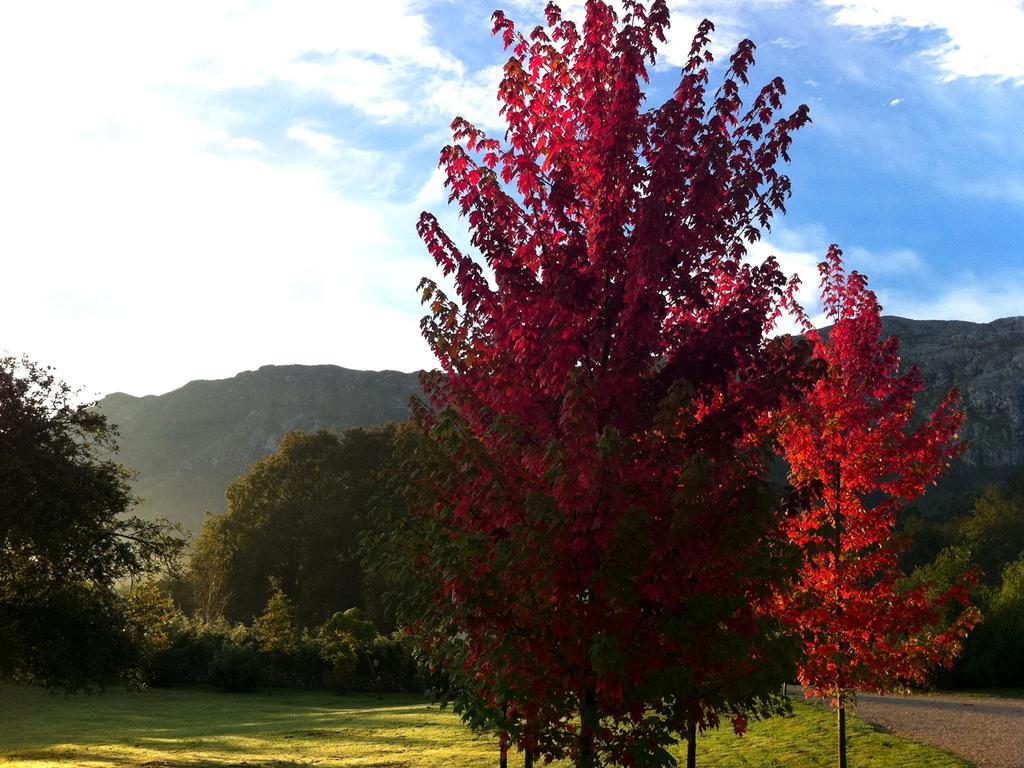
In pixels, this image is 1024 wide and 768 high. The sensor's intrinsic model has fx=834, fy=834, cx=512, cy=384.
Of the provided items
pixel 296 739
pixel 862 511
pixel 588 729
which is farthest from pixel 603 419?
pixel 296 739

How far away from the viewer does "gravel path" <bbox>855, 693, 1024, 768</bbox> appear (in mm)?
19344

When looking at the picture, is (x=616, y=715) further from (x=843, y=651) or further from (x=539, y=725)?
(x=843, y=651)

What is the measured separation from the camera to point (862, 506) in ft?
44.9

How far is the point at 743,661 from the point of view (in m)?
7.48

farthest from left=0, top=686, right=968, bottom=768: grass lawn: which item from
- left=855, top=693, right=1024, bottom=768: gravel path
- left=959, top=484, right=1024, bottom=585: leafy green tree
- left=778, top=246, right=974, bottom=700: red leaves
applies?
left=959, top=484, right=1024, bottom=585: leafy green tree

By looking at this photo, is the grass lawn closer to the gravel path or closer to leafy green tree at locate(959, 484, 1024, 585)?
the gravel path

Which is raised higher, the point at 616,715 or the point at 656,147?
the point at 656,147

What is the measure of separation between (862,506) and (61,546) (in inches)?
730

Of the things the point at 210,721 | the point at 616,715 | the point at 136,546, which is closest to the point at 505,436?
the point at 616,715

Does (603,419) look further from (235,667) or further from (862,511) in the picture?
(235,667)

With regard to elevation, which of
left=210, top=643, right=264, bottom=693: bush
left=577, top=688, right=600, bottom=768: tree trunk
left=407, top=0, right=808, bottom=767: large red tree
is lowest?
left=210, top=643, right=264, bottom=693: bush

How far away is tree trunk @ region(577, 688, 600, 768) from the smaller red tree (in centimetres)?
563

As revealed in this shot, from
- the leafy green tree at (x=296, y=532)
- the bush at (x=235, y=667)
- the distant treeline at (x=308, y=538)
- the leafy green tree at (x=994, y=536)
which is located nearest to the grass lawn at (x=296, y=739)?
the bush at (x=235, y=667)

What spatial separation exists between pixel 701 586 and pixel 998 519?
78.3m
